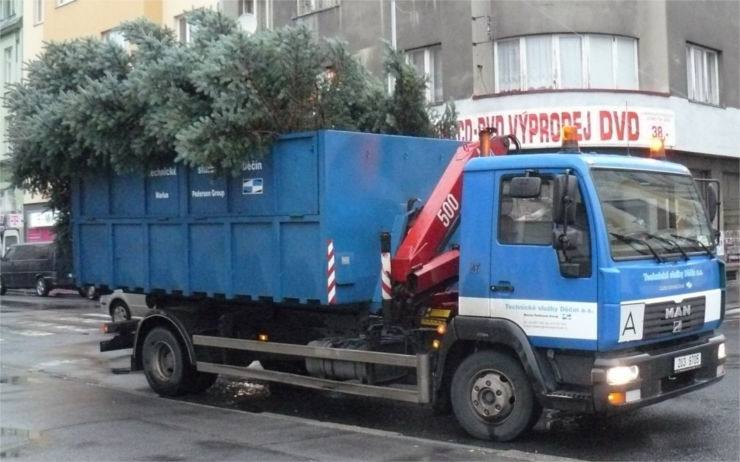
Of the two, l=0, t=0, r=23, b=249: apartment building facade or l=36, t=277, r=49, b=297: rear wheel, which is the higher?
l=0, t=0, r=23, b=249: apartment building facade

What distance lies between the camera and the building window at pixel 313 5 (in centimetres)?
2600

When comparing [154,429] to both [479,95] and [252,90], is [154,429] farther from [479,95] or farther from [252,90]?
[479,95]

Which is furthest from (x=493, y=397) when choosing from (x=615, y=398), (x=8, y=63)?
(x=8, y=63)

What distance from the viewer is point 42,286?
30.2 metres

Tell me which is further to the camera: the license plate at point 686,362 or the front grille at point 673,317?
the license plate at point 686,362

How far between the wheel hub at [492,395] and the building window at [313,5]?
19.8m

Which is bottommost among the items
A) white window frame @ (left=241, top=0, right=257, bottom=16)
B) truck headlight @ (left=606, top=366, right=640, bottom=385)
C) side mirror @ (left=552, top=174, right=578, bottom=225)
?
truck headlight @ (left=606, top=366, right=640, bottom=385)

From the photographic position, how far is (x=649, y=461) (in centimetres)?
702

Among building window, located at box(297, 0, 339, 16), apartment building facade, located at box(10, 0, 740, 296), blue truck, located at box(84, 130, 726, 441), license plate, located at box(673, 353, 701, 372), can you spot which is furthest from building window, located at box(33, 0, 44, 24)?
license plate, located at box(673, 353, 701, 372)

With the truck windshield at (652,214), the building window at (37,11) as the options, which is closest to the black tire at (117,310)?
the truck windshield at (652,214)

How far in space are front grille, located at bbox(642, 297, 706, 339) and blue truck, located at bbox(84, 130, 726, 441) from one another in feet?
0.06

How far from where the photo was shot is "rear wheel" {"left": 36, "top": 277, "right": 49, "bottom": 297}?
30188 mm

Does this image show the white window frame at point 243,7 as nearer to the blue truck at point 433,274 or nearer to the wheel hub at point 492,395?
the blue truck at point 433,274

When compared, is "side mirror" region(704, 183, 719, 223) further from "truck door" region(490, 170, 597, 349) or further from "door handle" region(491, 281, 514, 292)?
"door handle" region(491, 281, 514, 292)
